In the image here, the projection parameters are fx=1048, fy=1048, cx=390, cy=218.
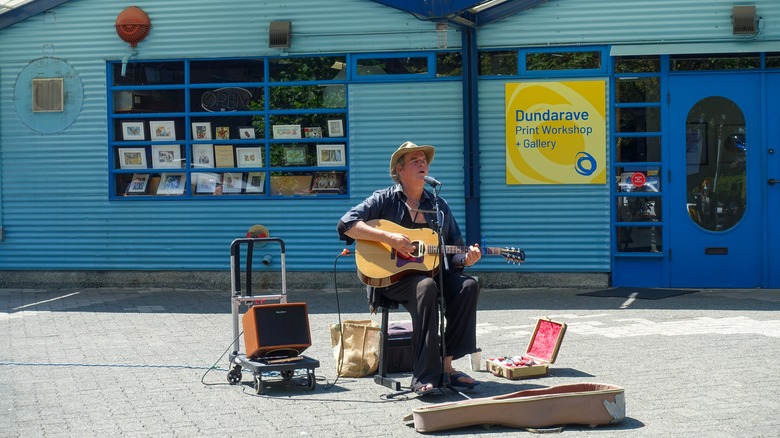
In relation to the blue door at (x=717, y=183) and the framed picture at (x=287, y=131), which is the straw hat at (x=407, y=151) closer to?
the framed picture at (x=287, y=131)

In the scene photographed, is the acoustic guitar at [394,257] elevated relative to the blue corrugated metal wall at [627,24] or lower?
lower

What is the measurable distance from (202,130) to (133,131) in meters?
0.93

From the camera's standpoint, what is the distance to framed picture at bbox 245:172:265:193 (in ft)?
43.7

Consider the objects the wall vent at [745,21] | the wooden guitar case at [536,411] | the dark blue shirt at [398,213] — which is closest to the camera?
the wooden guitar case at [536,411]

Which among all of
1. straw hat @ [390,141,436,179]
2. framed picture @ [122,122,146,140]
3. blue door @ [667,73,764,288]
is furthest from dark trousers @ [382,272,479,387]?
framed picture @ [122,122,146,140]

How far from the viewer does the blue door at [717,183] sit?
40.9 ft

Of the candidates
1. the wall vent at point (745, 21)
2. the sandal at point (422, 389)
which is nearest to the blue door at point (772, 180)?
the wall vent at point (745, 21)

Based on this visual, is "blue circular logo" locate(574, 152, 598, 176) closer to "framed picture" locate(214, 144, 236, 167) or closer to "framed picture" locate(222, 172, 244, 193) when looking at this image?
"framed picture" locate(222, 172, 244, 193)

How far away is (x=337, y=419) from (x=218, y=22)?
8054 millimetres

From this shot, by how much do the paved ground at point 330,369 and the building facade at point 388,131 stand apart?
965 mm

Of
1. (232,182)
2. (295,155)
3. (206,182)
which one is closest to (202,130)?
(206,182)

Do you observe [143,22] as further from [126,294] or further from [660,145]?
[660,145]

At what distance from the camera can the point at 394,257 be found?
287 inches

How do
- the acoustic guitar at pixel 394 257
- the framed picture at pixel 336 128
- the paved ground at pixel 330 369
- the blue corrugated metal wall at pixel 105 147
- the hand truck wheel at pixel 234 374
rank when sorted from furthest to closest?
the framed picture at pixel 336 128
the blue corrugated metal wall at pixel 105 147
the hand truck wheel at pixel 234 374
the acoustic guitar at pixel 394 257
the paved ground at pixel 330 369
